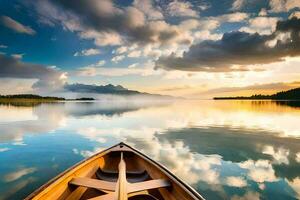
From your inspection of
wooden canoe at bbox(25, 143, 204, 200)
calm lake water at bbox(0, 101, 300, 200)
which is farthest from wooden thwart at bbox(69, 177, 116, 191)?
calm lake water at bbox(0, 101, 300, 200)

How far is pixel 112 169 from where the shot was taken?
9328mm

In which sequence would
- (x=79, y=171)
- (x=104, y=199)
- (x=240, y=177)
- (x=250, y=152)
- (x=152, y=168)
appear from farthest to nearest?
Result: (x=250, y=152), (x=240, y=177), (x=152, y=168), (x=79, y=171), (x=104, y=199)

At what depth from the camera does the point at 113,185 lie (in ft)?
19.7

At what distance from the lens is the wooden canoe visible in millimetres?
5351

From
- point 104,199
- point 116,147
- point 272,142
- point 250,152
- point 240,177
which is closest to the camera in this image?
point 104,199

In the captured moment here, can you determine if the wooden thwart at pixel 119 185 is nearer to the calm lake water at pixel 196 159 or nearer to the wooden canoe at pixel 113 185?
the wooden canoe at pixel 113 185

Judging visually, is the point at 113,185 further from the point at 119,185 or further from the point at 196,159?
the point at 196,159

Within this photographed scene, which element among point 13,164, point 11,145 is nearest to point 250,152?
point 13,164

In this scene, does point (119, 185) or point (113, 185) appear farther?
point (113, 185)

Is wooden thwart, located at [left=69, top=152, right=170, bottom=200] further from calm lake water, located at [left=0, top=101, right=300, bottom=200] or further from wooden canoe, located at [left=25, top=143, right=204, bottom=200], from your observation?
calm lake water, located at [left=0, top=101, right=300, bottom=200]

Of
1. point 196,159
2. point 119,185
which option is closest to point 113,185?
point 119,185

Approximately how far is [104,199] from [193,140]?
42.0ft

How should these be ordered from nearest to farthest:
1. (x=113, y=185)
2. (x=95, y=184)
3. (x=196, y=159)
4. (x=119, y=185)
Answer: (x=119, y=185) < (x=113, y=185) < (x=95, y=184) < (x=196, y=159)

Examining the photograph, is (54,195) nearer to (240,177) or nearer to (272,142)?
(240,177)
